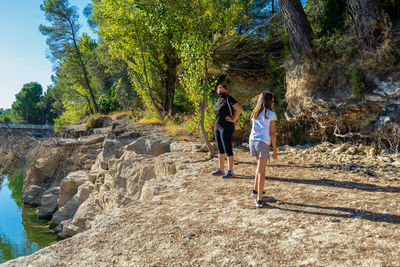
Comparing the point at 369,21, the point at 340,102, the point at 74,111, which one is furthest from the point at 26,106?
the point at 369,21

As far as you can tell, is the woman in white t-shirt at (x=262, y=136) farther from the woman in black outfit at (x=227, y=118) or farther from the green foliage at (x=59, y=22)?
the green foliage at (x=59, y=22)

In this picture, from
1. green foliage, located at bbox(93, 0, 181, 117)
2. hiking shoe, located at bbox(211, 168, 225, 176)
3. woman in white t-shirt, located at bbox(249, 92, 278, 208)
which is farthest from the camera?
green foliage, located at bbox(93, 0, 181, 117)

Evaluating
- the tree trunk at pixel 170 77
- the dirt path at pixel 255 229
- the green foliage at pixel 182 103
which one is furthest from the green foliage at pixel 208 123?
the tree trunk at pixel 170 77

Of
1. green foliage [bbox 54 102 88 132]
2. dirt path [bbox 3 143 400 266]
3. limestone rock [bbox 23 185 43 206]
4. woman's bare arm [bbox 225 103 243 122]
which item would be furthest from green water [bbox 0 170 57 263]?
green foliage [bbox 54 102 88 132]

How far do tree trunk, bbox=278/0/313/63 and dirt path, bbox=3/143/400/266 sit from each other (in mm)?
3555

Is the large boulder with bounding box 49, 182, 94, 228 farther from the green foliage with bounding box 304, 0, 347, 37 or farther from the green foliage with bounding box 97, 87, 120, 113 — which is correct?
the green foliage with bounding box 97, 87, 120, 113

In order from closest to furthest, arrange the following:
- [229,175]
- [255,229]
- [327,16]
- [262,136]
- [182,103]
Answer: [255,229], [262,136], [229,175], [327,16], [182,103]

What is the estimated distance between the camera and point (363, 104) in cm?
618

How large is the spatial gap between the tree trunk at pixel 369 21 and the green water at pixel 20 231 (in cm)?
1057

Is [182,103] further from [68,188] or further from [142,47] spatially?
[68,188]

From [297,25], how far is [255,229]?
18.5 ft

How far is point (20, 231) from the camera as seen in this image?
35.0 feet

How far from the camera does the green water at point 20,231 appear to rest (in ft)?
29.5

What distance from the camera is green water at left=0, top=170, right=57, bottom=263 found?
29.5ft
